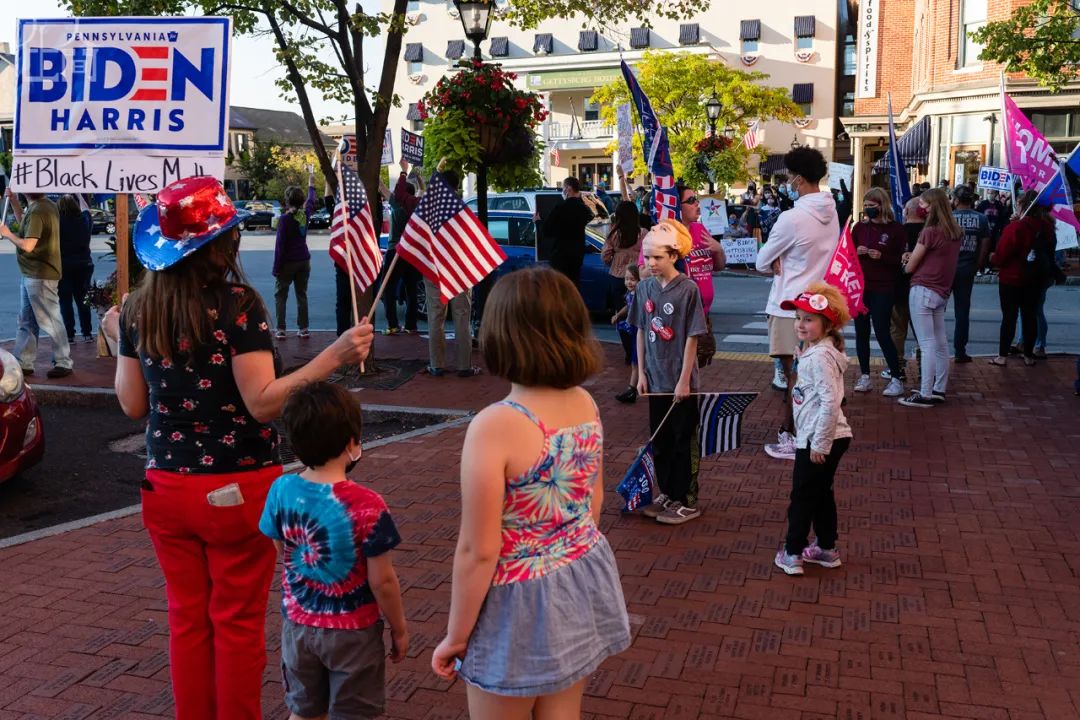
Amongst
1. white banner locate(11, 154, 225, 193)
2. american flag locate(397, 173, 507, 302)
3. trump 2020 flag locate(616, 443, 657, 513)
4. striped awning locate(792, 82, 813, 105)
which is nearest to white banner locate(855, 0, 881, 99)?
striped awning locate(792, 82, 813, 105)

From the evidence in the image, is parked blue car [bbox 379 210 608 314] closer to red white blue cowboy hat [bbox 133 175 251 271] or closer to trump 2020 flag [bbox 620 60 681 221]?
trump 2020 flag [bbox 620 60 681 221]

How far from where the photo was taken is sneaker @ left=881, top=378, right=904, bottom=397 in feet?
30.5

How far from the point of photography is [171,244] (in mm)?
2975

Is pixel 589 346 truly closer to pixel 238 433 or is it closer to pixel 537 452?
pixel 537 452

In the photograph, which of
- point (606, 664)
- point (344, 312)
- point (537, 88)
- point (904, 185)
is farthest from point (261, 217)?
point (606, 664)

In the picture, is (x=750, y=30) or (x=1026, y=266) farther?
(x=750, y=30)

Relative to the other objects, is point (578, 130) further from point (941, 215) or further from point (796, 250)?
point (796, 250)

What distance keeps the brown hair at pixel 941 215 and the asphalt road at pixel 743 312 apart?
133 inches

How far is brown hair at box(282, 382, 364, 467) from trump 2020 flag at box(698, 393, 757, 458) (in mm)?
3216

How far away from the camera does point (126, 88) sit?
5.70 metres

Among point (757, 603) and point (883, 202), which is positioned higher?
point (883, 202)

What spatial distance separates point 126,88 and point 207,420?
3394 mm

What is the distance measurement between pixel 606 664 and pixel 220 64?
3.77 m

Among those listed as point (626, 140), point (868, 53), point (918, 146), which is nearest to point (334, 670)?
point (626, 140)
